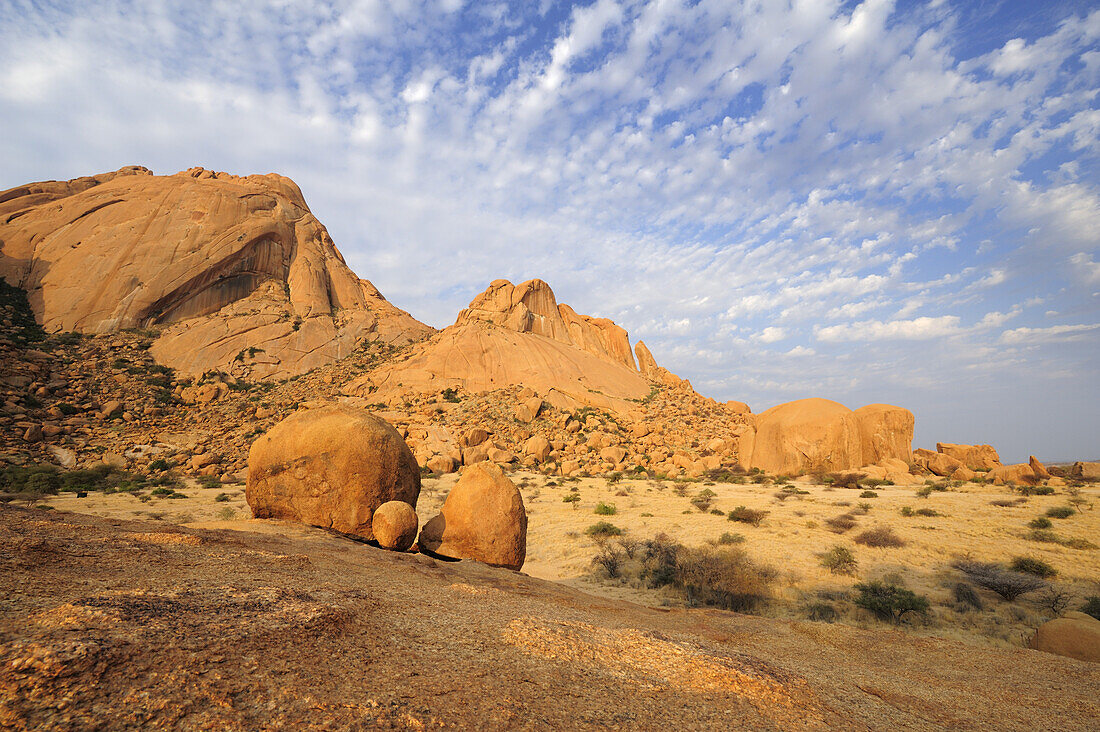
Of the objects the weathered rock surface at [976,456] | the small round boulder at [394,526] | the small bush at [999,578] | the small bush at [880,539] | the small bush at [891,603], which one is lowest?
the small bush at [891,603]

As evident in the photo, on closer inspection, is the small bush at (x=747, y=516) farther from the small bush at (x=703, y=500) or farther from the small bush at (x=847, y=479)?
the small bush at (x=847, y=479)

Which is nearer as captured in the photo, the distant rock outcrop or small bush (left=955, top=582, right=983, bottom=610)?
small bush (left=955, top=582, right=983, bottom=610)

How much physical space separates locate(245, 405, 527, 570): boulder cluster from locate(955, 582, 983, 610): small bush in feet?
32.5

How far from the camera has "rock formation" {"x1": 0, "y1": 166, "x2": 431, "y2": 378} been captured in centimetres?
3769

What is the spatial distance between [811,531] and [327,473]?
1513cm

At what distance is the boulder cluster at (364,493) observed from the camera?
33.3 ft

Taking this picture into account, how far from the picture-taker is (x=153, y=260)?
4031 cm

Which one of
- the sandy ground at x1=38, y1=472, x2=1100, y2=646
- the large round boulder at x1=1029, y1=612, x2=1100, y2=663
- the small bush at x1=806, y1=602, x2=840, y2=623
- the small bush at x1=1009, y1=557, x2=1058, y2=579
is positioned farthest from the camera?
the small bush at x1=1009, y1=557, x2=1058, y2=579

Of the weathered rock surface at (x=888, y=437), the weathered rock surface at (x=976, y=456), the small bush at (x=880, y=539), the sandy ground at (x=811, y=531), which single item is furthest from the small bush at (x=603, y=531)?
the weathered rock surface at (x=976, y=456)

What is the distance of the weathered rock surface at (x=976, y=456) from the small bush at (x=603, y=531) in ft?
71.9

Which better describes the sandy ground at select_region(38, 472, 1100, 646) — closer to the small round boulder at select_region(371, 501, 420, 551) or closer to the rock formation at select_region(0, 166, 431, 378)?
the small round boulder at select_region(371, 501, 420, 551)

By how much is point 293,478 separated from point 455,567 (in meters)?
4.29

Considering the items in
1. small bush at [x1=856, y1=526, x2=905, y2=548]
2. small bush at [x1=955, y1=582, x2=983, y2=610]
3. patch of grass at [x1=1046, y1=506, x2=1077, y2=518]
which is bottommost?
small bush at [x1=955, y1=582, x2=983, y2=610]

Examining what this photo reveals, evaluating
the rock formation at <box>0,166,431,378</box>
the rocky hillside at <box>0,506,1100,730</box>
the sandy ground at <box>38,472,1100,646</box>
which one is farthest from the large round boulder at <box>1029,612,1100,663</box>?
the rock formation at <box>0,166,431,378</box>
